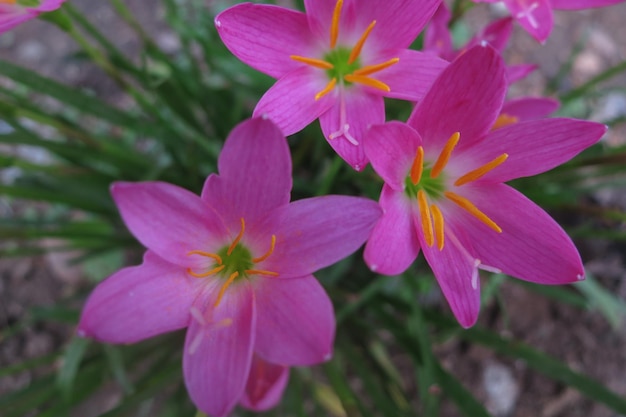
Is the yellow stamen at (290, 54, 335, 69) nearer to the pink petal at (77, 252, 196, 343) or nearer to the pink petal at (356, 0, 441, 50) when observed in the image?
the pink petal at (356, 0, 441, 50)

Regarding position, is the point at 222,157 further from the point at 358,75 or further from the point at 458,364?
the point at 458,364

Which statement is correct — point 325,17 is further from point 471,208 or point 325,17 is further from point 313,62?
point 471,208

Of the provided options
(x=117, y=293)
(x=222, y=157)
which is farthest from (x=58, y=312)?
(x=222, y=157)

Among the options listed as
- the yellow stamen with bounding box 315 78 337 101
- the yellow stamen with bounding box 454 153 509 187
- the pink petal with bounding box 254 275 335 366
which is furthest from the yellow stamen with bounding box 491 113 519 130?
the pink petal with bounding box 254 275 335 366

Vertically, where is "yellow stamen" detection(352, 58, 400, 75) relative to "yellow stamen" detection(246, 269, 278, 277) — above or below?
above

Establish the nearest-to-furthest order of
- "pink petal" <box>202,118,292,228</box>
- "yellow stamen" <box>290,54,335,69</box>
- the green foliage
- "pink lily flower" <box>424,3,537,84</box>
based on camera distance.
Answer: "pink petal" <box>202,118,292,228</box>, "yellow stamen" <box>290,54,335,69</box>, "pink lily flower" <box>424,3,537,84</box>, the green foliage

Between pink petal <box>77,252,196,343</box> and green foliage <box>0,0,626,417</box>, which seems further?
green foliage <box>0,0,626,417</box>

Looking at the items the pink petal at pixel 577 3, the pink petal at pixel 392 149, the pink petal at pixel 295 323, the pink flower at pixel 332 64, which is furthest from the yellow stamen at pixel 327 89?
the pink petal at pixel 577 3
